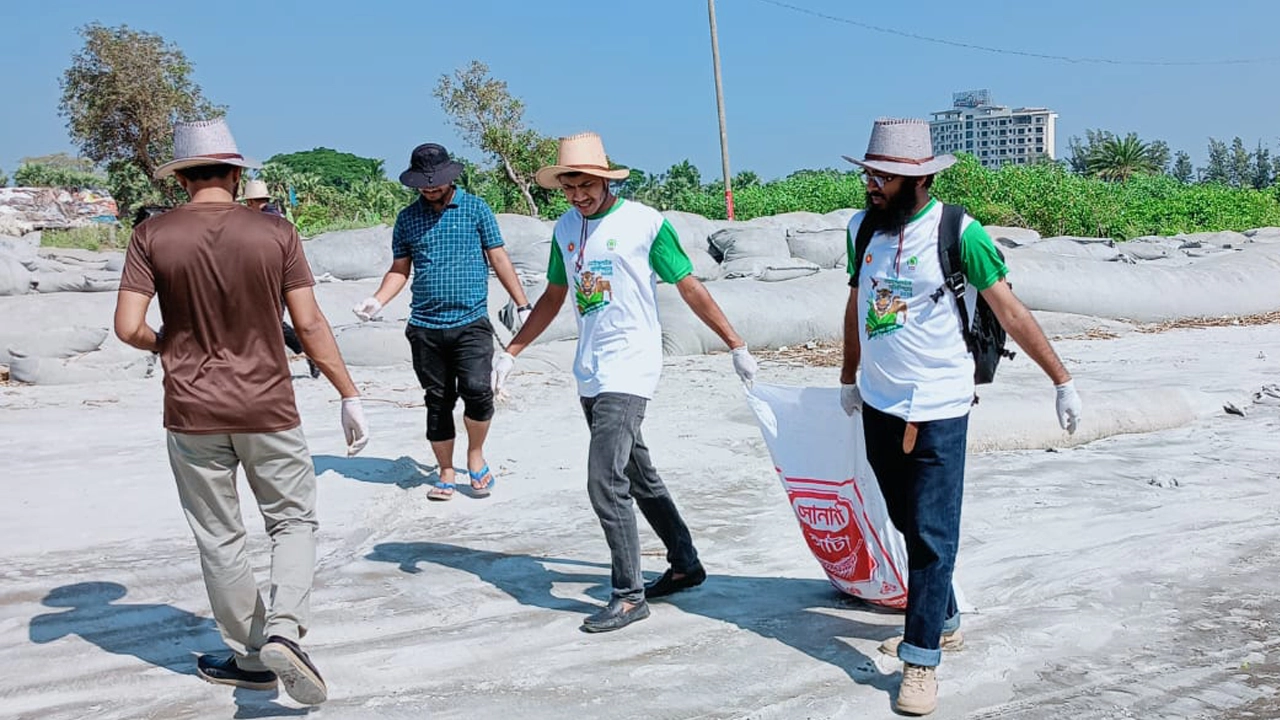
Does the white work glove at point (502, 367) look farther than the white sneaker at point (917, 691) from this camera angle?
Yes

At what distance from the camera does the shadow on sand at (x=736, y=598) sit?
11.7 ft

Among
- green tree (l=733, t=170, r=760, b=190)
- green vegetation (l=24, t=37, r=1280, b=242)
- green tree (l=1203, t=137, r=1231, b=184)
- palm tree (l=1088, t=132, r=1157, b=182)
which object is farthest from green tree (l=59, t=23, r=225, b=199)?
green tree (l=1203, t=137, r=1231, b=184)

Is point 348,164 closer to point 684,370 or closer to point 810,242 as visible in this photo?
point 810,242

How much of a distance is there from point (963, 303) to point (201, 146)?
6.94 ft

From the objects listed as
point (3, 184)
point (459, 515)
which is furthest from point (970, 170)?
point (3, 184)

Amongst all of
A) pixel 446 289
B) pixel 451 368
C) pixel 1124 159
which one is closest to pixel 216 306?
pixel 446 289

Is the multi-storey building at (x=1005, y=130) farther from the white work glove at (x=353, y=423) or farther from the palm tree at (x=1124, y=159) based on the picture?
the white work glove at (x=353, y=423)

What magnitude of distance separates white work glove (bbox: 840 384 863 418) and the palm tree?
44849 millimetres

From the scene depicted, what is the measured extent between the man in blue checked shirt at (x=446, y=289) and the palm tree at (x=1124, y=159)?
143 feet

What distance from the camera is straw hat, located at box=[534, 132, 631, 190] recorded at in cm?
377

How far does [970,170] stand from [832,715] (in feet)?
72.9

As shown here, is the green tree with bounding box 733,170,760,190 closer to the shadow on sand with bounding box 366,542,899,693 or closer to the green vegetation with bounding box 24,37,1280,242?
the green vegetation with bounding box 24,37,1280,242

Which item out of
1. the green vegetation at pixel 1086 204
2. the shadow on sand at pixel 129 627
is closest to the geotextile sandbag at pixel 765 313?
the shadow on sand at pixel 129 627

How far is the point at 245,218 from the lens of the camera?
10.2 feet
